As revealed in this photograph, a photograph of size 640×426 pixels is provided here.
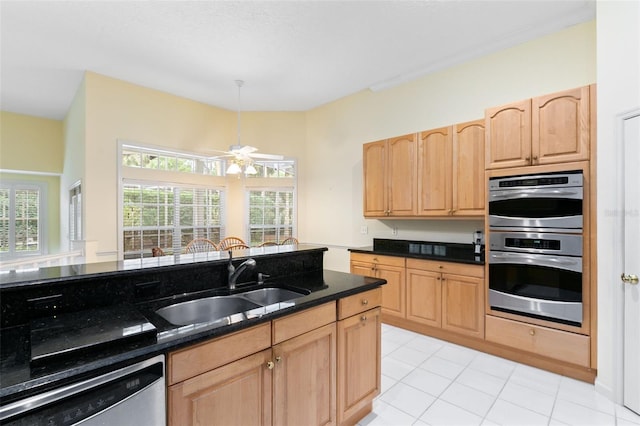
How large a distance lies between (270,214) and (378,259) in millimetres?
2499

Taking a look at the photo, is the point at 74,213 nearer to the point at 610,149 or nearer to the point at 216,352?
the point at 216,352

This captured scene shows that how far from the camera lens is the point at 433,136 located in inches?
141

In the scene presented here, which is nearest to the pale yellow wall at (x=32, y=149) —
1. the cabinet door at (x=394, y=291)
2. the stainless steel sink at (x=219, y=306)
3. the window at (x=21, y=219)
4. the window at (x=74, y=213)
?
the window at (x=21, y=219)

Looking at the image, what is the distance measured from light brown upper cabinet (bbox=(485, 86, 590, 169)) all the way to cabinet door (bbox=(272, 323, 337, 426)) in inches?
92.7

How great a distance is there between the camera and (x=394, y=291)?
3715 millimetres

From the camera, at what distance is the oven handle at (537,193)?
252 cm

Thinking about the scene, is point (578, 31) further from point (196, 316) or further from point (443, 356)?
point (196, 316)

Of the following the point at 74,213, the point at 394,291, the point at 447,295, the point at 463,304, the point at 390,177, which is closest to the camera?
the point at 463,304

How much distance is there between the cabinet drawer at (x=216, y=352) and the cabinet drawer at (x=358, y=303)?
21.3 inches

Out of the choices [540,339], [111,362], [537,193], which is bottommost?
[540,339]

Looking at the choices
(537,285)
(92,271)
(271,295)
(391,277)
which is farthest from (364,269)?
(92,271)

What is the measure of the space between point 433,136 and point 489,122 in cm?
66

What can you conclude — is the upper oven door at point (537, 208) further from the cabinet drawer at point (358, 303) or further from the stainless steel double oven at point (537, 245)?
the cabinet drawer at point (358, 303)

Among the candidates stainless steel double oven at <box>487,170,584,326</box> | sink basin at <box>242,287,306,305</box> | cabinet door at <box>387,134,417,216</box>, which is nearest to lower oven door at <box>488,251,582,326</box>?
stainless steel double oven at <box>487,170,584,326</box>
